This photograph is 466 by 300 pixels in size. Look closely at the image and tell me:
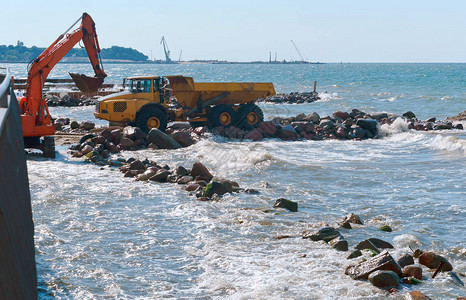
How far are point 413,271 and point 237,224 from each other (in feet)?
11.0

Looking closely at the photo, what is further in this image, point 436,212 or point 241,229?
point 436,212

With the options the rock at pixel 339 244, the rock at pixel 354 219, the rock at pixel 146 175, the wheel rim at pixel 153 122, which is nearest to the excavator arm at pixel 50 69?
the wheel rim at pixel 153 122

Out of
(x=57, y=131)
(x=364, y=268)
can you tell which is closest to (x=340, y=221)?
(x=364, y=268)

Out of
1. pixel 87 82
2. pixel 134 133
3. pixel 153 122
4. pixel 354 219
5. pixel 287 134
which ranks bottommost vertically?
pixel 287 134

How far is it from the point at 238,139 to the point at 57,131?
7201mm

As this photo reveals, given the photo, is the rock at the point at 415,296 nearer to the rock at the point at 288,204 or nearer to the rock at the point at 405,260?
the rock at the point at 405,260

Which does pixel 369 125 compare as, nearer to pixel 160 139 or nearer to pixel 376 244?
pixel 160 139

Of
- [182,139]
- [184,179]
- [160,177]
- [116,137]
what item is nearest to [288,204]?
[184,179]

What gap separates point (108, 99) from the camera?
20.0 metres

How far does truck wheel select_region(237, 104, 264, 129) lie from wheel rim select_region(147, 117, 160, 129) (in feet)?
12.4

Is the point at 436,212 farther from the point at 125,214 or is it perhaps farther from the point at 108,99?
the point at 108,99

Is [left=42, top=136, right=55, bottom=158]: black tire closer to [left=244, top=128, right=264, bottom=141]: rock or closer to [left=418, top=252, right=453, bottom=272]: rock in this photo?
[left=244, top=128, right=264, bottom=141]: rock

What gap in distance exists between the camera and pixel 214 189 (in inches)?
461

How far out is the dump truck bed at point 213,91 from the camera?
21458mm
